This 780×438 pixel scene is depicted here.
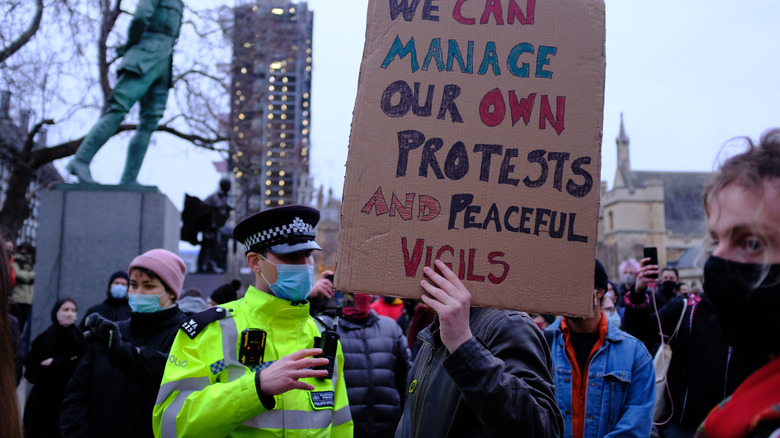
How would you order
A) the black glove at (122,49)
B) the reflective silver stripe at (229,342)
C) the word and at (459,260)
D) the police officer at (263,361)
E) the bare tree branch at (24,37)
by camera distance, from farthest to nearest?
the bare tree branch at (24,37) → the black glove at (122,49) → the reflective silver stripe at (229,342) → the police officer at (263,361) → the word and at (459,260)

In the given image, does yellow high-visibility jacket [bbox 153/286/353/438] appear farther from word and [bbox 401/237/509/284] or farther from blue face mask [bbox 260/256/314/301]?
word and [bbox 401/237/509/284]

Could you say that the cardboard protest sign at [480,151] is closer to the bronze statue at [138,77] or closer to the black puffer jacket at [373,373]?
the black puffer jacket at [373,373]

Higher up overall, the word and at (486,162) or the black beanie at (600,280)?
the word and at (486,162)

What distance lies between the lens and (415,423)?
2.29 metres

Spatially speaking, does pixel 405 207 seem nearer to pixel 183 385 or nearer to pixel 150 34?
pixel 183 385

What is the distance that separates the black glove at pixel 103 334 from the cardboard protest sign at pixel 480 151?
2061mm

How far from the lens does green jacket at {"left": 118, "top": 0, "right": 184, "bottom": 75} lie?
8445 mm

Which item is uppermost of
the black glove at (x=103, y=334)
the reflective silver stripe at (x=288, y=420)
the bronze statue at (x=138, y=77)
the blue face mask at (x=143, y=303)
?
the bronze statue at (x=138, y=77)

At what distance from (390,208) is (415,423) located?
2.53 ft

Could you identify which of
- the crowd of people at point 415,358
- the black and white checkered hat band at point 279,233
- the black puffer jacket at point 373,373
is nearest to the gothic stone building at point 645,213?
the black puffer jacket at point 373,373

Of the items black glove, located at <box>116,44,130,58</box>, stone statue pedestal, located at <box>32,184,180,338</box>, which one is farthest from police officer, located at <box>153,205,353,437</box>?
black glove, located at <box>116,44,130,58</box>

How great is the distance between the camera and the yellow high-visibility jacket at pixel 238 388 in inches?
105

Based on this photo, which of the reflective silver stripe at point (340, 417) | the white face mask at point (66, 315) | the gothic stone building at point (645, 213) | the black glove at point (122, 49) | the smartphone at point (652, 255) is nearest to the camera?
the reflective silver stripe at point (340, 417)

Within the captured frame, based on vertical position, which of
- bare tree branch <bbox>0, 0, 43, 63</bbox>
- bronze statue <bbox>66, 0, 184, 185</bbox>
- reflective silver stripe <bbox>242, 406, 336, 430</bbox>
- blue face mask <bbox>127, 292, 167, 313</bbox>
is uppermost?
bare tree branch <bbox>0, 0, 43, 63</bbox>
